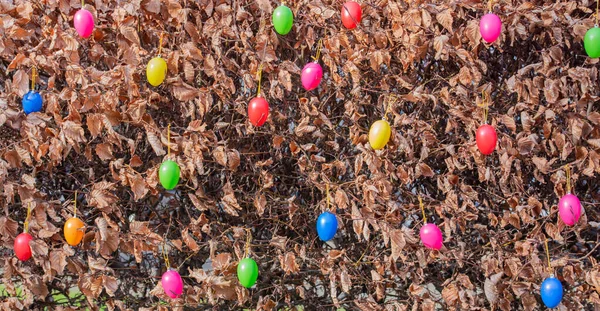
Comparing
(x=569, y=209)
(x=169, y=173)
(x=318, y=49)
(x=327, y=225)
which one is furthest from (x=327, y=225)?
(x=569, y=209)

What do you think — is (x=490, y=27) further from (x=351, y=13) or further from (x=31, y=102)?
(x=31, y=102)

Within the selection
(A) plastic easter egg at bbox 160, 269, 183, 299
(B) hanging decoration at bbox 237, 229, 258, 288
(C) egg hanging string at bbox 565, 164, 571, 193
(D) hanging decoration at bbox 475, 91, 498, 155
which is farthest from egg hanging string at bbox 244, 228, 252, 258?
(C) egg hanging string at bbox 565, 164, 571, 193

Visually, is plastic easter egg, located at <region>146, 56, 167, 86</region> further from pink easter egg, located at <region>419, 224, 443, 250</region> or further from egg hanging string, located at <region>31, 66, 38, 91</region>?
pink easter egg, located at <region>419, 224, 443, 250</region>

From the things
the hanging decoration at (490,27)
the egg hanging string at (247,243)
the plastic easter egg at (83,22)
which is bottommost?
the egg hanging string at (247,243)

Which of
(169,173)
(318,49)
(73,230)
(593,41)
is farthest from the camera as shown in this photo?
(318,49)

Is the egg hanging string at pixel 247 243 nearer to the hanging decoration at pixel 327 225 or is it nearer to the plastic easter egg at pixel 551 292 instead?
the hanging decoration at pixel 327 225

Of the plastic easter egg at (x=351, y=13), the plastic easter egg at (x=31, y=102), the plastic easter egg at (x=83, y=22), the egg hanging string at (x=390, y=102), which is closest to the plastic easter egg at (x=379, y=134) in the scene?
the egg hanging string at (x=390, y=102)
